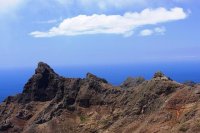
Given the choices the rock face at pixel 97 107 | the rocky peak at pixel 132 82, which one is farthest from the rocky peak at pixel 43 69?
the rocky peak at pixel 132 82

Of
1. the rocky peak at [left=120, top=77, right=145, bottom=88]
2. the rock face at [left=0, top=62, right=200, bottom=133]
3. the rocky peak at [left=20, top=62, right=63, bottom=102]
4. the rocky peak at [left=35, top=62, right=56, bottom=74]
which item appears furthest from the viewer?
the rocky peak at [left=120, top=77, right=145, bottom=88]

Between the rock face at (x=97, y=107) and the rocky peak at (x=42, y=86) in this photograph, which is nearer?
the rock face at (x=97, y=107)

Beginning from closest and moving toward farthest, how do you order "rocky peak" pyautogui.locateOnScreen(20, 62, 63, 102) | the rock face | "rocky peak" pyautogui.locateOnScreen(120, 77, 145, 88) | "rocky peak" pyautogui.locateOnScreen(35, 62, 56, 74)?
the rock face, "rocky peak" pyautogui.locateOnScreen(20, 62, 63, 102), "rocky peak" pyautogui.locateOnScreen(35, 62, 56, 74), "rocky peak" pyautogui.locateOnScreen(120, 77, 145, 88)

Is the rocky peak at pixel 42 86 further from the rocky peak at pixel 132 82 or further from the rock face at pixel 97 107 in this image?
the rocky peak at pixel 132 82

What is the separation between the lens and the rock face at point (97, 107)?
63.1 meters

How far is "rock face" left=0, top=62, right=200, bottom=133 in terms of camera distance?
63.1m

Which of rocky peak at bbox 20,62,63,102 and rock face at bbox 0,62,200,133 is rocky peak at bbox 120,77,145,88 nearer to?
rocky peak at bbox 20,62,63,102

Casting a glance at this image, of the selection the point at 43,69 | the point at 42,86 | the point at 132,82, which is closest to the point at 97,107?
the point at 42,86

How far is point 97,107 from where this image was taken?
251ft

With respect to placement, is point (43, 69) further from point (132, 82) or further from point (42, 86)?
point (132, 82)

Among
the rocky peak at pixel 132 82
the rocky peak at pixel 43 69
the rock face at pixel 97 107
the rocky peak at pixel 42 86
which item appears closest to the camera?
the rock face at pixel 97 107

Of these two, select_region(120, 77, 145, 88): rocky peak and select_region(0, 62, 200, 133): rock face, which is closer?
select_region(0, 62, 200, 133): rock face

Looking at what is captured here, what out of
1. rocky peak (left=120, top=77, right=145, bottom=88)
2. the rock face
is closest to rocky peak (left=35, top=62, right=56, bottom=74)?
the rock face

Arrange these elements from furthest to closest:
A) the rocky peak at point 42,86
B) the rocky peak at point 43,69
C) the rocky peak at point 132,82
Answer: the rocky peak at point 132,82
the rocky peak at point 43,69
the rocky peak at point 42,86
